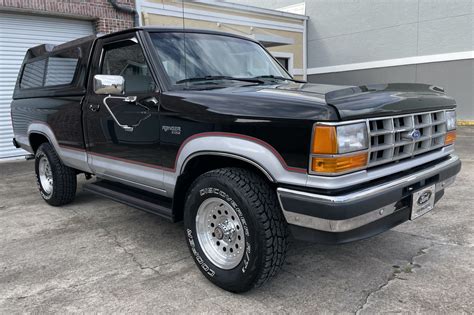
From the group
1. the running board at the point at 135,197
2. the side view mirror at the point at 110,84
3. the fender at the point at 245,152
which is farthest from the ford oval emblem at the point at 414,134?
the side view mirror at the point at 110,84

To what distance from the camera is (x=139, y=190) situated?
3.88 m

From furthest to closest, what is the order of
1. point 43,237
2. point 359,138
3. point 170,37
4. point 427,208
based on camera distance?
point 43,237 → point 170,37 → point 427,208 → point 359,138

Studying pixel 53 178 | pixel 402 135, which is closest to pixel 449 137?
pixel 402 135

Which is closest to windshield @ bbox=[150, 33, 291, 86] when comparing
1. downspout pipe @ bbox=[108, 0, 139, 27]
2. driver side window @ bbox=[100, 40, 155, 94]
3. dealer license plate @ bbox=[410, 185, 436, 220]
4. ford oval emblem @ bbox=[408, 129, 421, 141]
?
driver side window @ bbox=[100, 40, 155, 94]

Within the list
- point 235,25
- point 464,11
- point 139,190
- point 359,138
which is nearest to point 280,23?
point 235,25

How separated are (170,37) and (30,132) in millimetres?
2800

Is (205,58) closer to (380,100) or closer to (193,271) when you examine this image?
(380,100)

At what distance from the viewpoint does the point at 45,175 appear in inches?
210

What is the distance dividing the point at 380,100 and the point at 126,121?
7.19ft

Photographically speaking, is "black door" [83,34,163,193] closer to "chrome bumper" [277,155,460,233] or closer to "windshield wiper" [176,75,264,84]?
A: "windshield wiper" [176,75,264,84]

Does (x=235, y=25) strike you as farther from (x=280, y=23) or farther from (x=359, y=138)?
(x=359, y=138)

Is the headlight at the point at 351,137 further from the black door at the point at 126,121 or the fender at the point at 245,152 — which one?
the black door at the point at 126,121

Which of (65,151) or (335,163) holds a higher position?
(335,163)

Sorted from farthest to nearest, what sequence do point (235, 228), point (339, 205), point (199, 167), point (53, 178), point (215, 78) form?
point (53, 178) → point (215, 78) → point (199, 167) → point (235, 228) → point (339, 205)
